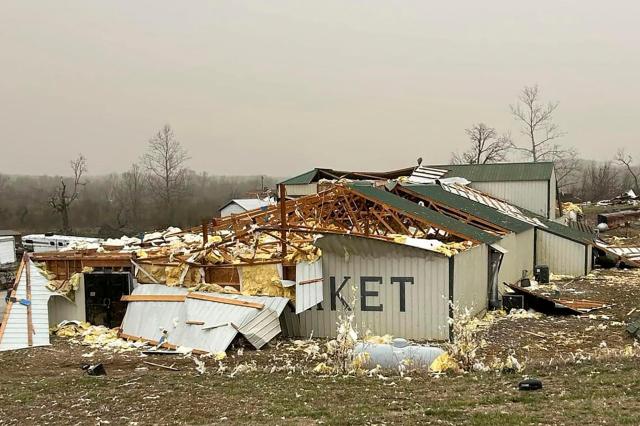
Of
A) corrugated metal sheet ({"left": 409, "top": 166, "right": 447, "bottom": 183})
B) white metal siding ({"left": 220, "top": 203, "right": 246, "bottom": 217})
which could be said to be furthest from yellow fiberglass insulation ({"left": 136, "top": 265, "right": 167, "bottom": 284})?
white metal siding ({"left": 220, "top": 203, "right": 246, "bottom": 217})

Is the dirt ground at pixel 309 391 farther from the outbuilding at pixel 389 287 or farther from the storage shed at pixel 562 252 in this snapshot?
the storage shed at pixel 562 252

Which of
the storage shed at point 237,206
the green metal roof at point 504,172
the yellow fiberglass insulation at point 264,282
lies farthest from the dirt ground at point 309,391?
the storage shed at point 237,206

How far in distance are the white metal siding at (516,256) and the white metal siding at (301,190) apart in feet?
48.5

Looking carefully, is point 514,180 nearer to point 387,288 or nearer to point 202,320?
point 387,288

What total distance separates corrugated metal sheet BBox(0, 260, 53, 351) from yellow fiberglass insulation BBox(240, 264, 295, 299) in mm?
6139

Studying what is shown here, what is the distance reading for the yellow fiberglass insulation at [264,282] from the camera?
53.1ft

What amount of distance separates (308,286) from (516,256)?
454 inches

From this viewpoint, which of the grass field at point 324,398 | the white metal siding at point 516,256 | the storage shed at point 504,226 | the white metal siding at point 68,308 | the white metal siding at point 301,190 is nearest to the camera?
the grass field at point 324,398

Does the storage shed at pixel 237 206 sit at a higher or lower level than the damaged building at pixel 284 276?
higher

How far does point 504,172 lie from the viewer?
34.8m

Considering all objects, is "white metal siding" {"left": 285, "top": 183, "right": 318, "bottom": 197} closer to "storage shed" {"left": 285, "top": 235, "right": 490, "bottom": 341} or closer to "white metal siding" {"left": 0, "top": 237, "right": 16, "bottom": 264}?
"storage shed" {"left": 285, "top": 235, "right": 490, "bottom": 341}

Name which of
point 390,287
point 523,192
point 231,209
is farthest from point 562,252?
point 231,209

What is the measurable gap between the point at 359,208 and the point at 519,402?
36.6 feet

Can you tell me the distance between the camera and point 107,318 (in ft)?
61.8
